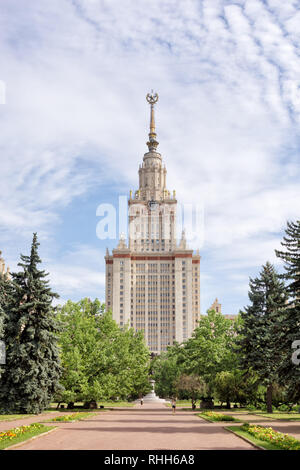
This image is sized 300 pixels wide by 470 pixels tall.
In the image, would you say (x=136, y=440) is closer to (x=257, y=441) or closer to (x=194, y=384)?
(x=257, y=441)

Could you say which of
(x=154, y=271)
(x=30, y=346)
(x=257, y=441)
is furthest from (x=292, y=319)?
(x=154, y=271)

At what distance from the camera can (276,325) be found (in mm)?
32594

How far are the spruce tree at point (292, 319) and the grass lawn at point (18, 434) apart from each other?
14536 mm

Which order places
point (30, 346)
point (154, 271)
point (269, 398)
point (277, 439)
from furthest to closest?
point (154, 271)
point (269, 398)
point (30, 346)
point (277, 439)

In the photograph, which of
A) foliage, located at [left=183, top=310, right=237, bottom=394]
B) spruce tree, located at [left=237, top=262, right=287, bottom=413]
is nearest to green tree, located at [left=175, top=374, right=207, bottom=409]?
foliage, located at [left=183, top=310, right=237, bottom=394]

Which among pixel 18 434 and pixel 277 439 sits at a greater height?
pixel 277 439

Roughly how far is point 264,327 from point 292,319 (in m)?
13.2

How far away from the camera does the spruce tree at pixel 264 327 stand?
4391 centimetres

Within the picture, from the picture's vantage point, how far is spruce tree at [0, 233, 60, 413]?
3956 centimetres

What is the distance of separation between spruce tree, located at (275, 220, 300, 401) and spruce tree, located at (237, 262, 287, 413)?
34.8 feet

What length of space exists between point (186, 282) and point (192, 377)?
130 m

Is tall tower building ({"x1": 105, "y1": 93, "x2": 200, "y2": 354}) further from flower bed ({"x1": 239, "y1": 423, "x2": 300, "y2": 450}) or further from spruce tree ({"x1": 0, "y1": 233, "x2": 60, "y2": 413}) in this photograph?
flower bed ({"x1": 239, "y1": 423, "x2": 300, "y2": 450})

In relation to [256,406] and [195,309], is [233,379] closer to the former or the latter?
[256,406]

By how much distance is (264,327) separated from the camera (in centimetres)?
4441
